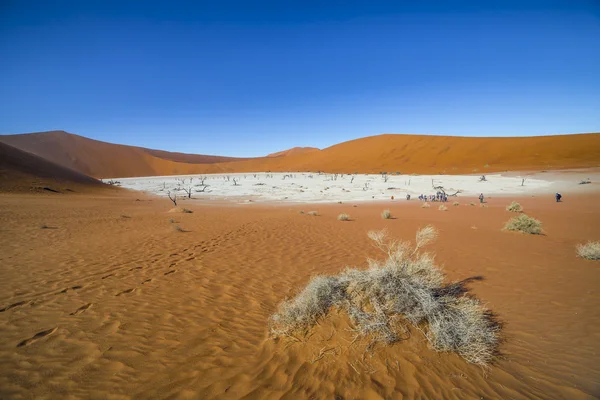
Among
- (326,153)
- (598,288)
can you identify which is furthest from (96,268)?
(326,153)

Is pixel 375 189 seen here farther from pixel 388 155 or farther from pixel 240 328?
pixel 388 155

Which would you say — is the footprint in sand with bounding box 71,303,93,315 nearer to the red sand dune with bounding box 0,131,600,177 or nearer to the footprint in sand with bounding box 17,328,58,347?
the footprint in sand with bounding box 17,328,58,347

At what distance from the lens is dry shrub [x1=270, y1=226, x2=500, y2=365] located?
335 centimetres

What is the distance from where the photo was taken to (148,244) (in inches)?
347

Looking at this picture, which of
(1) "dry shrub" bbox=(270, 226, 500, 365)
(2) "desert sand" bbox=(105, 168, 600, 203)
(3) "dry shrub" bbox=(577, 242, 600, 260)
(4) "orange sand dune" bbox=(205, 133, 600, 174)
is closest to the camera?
(1) "dry shrub" bbox=(270, 226, 500, 365)

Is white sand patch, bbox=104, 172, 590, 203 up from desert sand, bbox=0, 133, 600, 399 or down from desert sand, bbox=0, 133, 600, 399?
up

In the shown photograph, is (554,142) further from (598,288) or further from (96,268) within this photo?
(96,268)

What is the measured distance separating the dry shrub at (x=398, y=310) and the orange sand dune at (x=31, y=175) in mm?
30287

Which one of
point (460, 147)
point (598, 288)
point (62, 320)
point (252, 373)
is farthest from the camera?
point (460, 147)

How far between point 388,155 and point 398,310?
66.6m

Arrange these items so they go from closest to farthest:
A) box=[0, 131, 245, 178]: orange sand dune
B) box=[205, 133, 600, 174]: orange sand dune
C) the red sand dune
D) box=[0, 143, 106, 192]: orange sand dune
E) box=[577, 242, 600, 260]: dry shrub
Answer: box=[577, 242, 600, 260]: dry shrub
box=[0, 143, 106, 192]: orange sand dune
box=[205, 133, 600, 174]: orange sand dune
the red sand dune
box=[0, 131, 245, 178]: orange sand dune

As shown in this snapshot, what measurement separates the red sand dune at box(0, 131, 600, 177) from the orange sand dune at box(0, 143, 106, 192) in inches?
1504

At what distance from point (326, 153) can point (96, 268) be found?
8124 centimetres

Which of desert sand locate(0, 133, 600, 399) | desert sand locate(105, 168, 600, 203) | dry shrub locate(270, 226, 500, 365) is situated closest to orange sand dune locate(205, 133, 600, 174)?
desert sand locate(105, 168, 600, 203)
